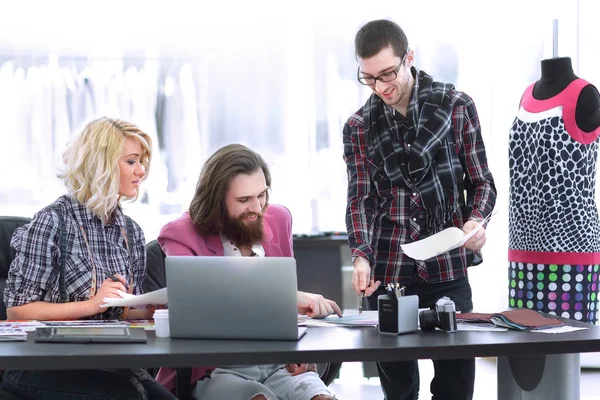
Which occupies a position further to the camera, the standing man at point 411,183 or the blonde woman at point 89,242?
the standing man at point 411,183

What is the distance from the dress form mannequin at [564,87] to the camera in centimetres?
294

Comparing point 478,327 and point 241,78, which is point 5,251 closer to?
point 478,327

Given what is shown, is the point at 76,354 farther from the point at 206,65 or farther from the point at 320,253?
the point at 206,65

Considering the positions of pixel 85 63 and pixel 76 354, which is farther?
pixel 85 63

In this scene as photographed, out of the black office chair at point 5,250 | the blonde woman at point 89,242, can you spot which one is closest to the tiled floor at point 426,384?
the blonde woman at point 89,242

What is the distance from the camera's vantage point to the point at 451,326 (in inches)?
78.5

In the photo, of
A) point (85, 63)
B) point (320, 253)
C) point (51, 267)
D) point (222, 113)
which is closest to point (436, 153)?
point (51, 267)

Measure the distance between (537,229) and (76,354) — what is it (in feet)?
6.27

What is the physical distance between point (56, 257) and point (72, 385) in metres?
0.49

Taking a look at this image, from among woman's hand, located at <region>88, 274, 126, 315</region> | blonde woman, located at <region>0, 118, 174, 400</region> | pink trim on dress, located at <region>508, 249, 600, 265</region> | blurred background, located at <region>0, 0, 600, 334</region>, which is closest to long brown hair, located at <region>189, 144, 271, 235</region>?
blonde woman, located at <region>0, 118, 174, 400</region>

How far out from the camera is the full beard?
2.53m

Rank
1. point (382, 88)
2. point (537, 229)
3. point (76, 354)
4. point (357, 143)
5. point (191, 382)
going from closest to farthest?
point (76, 354) < point (191, 382) < point (382, 88) < point (357, 143) < point (537, 229)

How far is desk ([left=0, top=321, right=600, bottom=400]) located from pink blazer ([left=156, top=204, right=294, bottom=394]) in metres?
0.41

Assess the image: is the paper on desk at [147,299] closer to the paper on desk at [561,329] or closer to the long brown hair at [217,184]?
the long brown hair at [217,184]
